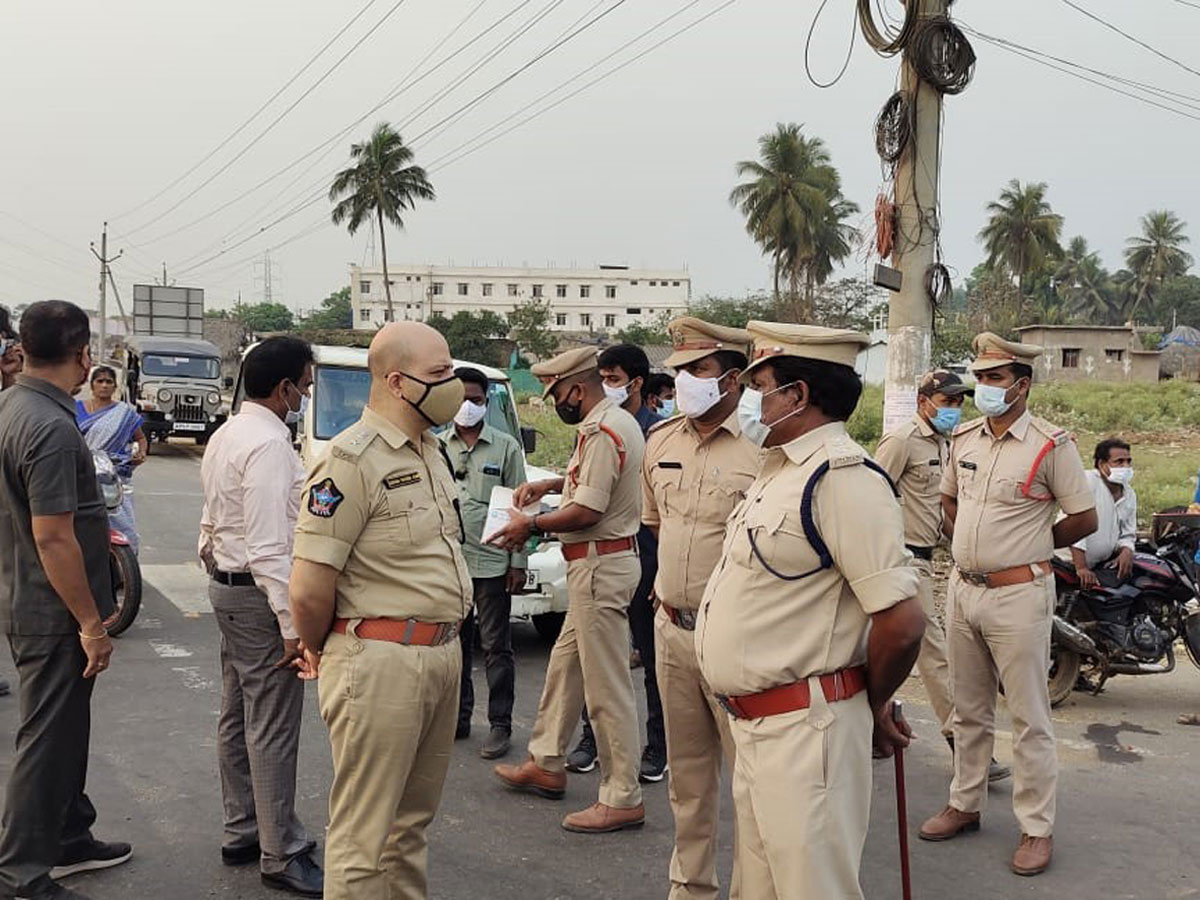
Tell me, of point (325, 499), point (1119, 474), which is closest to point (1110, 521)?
point (1119, 474)

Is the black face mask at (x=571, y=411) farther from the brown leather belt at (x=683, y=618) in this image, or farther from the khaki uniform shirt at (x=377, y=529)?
Result: the khaki uniform shirt at (x=377, y=529)

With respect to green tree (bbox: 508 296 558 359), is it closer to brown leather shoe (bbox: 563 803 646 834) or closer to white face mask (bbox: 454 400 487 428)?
white face mask (bbox: 454 400 487 428)

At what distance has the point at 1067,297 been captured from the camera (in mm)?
92250

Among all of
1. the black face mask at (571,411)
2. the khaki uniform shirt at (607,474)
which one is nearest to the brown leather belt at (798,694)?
the khaki uniform shirt at (607,474)

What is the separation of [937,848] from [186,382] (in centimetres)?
2159

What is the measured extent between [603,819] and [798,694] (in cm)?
225

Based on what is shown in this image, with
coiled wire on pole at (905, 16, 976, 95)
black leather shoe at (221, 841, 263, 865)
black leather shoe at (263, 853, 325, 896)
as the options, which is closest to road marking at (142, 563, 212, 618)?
black leather shoe at (221, 841, 263, 865)

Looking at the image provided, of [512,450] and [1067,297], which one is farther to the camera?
[1067,297]

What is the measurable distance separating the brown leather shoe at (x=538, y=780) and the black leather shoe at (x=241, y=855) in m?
1.30

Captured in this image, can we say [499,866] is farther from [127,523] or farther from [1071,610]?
[127,523]

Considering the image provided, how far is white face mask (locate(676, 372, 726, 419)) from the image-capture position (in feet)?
13.4

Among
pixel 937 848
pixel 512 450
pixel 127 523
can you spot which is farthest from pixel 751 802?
pixel 127 523

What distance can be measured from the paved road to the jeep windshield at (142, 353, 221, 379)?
1812cm

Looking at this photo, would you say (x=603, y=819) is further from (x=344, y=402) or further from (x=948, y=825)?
Answer: (x=344, y=402)
